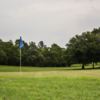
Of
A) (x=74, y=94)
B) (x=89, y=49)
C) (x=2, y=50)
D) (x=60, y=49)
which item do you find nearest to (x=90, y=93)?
(x=74, y=94)

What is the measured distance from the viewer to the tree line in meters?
65.0

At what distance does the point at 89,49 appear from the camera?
65250mm

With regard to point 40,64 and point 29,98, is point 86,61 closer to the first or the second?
A: point 40,64

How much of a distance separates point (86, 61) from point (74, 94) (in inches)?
2038

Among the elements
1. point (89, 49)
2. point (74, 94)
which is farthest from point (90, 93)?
point (89, 49)

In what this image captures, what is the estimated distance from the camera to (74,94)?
1399 centimetres

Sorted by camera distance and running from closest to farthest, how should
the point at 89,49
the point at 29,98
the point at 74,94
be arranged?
the point at 29,98 → the point at 74,94 → the point at 89,49

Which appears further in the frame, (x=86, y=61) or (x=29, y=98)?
(x=86, y=61)

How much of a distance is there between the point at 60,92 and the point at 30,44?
78553 mm

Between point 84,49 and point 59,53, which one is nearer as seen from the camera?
point 84,49

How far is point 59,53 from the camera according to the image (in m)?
86.4

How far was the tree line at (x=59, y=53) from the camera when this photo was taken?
65.0m

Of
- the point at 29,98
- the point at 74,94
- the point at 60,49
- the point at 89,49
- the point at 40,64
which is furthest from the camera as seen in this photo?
the point at 60,49

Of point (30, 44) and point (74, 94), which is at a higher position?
point (30, 44)
